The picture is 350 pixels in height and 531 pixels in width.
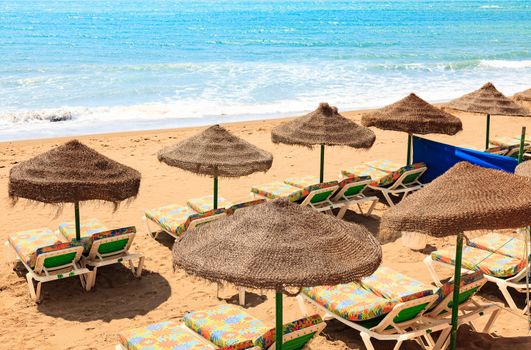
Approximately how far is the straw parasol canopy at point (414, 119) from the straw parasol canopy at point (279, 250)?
20.1 feet

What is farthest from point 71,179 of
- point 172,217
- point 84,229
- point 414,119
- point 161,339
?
point 414,119

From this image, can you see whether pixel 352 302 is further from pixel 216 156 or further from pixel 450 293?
A: pixel 216 156

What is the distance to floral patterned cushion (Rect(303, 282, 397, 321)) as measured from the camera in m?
6.00

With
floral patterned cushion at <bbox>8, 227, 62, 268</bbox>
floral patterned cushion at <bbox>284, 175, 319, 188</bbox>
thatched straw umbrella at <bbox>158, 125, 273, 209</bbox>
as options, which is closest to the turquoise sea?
floral patterned cushion at <bbox>284, 175, 319, 188</bbox>

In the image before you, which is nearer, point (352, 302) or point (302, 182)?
point (352, 302)

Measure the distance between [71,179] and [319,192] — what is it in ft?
12.1

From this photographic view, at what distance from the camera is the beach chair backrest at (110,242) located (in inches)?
301

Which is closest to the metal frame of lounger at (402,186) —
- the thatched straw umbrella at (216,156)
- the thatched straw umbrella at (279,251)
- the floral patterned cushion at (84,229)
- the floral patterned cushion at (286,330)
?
the thatched straw umbrella at (216,156)

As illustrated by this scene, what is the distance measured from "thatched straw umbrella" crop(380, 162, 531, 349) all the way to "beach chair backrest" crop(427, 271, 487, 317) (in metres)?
0.33

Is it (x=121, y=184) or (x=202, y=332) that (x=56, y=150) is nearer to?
(x=121, y=184)

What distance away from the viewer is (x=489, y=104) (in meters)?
12.5

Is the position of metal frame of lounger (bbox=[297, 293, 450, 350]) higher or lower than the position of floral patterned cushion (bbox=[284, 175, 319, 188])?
lower

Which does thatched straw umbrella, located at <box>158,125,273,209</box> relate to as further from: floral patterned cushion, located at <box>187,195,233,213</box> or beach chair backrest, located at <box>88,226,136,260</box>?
beach chair backrest, located at <box>88,226,136,260</box>

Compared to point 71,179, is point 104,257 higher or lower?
lower
